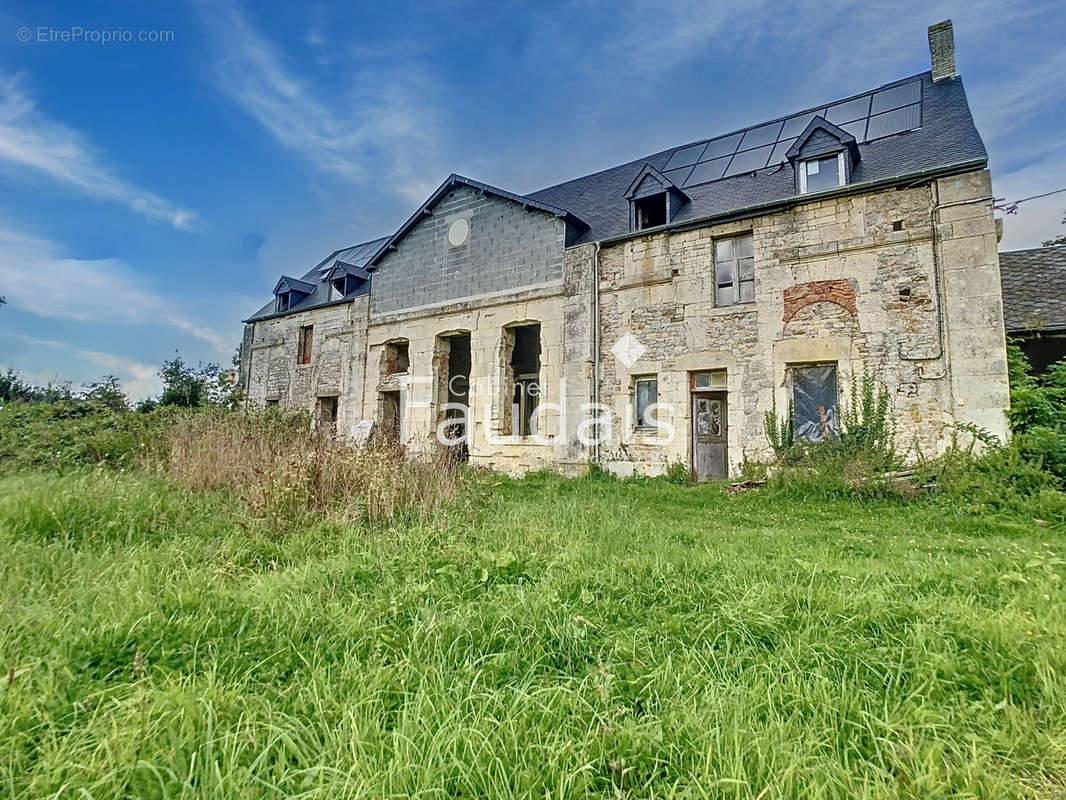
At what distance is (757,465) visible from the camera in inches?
375

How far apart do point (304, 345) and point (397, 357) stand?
4.40 metres

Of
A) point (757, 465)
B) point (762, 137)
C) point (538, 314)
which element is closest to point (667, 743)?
point (757, 465)

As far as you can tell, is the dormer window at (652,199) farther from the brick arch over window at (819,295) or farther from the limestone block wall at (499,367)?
the brick arch over window at (819,295)

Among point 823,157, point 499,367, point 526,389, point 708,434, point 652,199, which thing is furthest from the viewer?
point 526,389

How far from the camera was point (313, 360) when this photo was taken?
17344mm

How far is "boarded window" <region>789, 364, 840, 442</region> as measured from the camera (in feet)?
30.6

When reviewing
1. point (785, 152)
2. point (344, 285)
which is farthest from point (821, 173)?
point (344, 285)

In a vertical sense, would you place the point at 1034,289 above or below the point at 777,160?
below

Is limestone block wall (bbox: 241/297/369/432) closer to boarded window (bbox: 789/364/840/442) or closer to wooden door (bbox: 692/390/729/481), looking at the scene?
wooden door (bbox: 692/390/729/481)

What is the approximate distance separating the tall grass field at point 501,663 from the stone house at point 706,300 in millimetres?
4961

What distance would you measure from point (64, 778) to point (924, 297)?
1091 centimetres

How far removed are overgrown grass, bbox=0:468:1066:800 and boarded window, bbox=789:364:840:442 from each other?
492 cm

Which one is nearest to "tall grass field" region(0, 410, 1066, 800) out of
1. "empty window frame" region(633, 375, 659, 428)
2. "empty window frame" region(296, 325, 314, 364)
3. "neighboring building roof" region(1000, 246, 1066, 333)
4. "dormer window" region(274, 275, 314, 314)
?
"empty window frame" region(633, 375, 659, 428)

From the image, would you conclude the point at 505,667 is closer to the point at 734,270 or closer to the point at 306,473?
the point at 306,473
